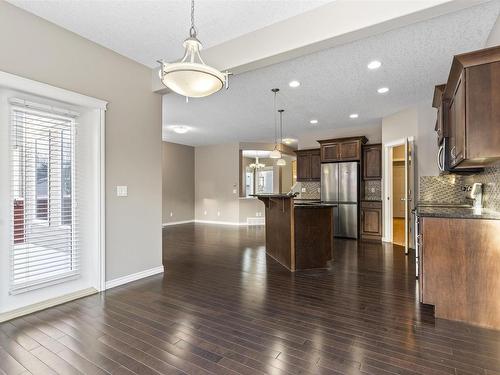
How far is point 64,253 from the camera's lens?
9.87 feet

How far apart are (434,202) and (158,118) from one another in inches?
186

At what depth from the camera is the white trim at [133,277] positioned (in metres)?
3.36

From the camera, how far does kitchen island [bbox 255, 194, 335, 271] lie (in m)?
4.07

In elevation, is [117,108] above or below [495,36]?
below

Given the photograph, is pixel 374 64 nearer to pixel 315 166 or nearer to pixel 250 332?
pixel 250 332

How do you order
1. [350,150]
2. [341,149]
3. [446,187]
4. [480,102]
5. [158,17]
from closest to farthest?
[480,102], [158,17], [446,187], [350,150], [341,149]

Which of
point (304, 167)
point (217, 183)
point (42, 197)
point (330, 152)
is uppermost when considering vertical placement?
point (330, 152)

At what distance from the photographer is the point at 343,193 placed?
677cm

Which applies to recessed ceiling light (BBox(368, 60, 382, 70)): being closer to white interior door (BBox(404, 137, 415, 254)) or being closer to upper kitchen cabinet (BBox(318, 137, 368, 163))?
white interior door (BBox(404, 137, 415, 254))

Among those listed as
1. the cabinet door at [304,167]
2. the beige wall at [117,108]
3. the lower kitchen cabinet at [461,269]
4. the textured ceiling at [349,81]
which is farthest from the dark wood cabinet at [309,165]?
the lower kitchen cabinet at [461,269]

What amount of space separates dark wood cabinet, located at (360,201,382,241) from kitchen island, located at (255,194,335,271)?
2.55m

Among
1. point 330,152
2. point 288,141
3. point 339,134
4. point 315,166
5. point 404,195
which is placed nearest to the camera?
point 404,195

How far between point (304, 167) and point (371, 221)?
231 cm

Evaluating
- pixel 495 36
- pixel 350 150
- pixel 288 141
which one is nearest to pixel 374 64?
pixel 495 36
